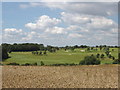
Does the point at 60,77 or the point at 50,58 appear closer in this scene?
the point at 60,77

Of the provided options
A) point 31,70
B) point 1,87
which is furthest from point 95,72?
point 1,87

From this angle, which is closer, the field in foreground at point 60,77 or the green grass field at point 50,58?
the field in foreground at point 60,77

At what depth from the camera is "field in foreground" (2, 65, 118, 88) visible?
53.7ft

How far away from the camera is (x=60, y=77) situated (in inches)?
715

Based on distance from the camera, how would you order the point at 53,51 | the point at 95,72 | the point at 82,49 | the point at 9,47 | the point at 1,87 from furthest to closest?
the point at 82,49
the point at 53,51
the point at 9,47
the point at 95,72
the point at 1,87

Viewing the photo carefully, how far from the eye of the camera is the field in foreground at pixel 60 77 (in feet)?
53.7

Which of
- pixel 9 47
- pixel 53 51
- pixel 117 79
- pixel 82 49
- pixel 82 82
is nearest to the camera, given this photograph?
pixel 82 82

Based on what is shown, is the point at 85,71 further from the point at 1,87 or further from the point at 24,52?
the point at 24,52

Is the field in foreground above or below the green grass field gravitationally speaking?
above

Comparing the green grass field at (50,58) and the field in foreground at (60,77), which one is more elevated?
the field in foreground at (60,77)

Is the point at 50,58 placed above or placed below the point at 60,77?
below

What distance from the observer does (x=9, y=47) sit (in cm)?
4462

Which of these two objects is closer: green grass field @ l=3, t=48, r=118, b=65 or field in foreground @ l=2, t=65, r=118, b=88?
field in foreground @ l=2, t=65, r=118, b=88

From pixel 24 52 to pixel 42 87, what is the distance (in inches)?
1239
